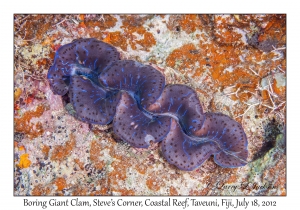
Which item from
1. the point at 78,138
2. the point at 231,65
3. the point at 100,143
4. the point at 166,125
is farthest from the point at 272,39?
the point at 78,138

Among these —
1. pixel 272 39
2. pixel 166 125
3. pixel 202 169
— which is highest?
pixel 272 39

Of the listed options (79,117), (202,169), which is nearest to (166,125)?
(202,169)

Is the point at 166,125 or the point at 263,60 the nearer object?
the point at 166,125

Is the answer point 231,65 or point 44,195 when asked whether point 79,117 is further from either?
point 231,65

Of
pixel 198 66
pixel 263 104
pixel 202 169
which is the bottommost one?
pixel 202 169

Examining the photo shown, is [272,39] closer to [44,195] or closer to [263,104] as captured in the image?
[263,104]

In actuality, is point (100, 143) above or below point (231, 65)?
below
